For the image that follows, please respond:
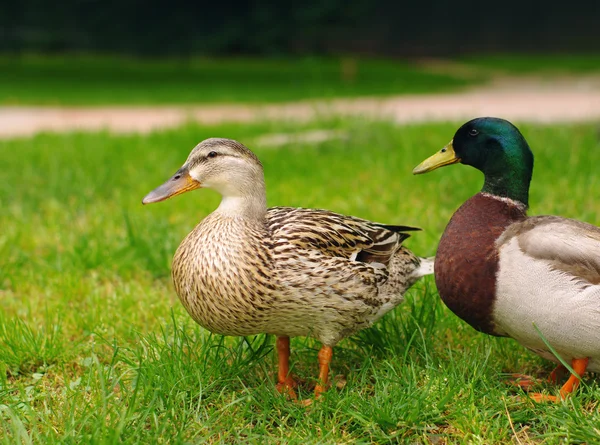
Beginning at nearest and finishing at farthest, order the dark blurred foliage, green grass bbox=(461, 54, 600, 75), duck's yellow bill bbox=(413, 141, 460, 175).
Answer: duck's yellow bill bbox=(413, 141, 460, 175)
the dark blurred foliage
green grass bbox=(461, 54, 600, 75)

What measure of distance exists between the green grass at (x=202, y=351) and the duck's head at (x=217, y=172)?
1.94ft

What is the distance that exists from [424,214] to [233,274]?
8.67 ft

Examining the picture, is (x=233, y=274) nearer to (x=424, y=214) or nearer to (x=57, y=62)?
(x=424, y=214)

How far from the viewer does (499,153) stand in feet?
10.1

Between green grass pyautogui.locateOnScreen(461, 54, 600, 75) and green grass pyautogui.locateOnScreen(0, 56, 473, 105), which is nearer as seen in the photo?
green grass pyautogui.locateOnScreen(0, 56, 473, 105)

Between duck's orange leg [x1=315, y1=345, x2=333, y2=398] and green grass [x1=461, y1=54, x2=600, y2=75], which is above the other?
duck's orange leg [x1=315, y1=345, x2=333, y2=398]

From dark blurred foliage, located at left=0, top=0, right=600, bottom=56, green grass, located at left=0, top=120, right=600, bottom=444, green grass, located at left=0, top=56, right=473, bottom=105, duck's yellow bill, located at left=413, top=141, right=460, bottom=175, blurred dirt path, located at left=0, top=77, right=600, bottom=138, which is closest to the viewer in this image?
green grass, located at left=0, top=120, right=600, bottom=444

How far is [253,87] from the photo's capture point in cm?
1625

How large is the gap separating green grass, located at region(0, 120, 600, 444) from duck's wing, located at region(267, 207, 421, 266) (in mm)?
348

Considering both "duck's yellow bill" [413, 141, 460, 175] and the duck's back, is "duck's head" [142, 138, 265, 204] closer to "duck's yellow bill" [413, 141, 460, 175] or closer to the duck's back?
"duck's yellow bill" [413, 141, 460, 175]

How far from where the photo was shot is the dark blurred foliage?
20.0m

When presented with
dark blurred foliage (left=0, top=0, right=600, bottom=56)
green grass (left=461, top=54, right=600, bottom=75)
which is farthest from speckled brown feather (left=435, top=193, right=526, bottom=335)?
green grass (left=461, top=54, right=600, bottom=75)

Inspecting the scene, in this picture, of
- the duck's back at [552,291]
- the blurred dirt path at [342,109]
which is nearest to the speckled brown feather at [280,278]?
the duck's back at [552,291]

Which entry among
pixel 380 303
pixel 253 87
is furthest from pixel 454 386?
pixel 253 87
